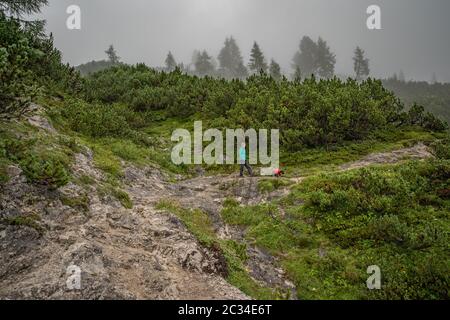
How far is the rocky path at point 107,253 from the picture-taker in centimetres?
910

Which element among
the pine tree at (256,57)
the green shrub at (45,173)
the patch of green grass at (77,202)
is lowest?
the patch of green grass at (77,202)

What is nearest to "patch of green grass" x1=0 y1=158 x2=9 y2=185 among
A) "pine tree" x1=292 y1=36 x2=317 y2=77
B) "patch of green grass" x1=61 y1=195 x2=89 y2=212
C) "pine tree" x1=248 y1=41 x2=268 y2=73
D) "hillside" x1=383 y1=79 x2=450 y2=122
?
"patch of green grass" x1=61 y1=195 x2=89 y2=212

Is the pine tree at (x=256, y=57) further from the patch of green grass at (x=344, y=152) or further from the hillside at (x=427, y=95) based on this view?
the patch of green grass at (x=344, y=152)

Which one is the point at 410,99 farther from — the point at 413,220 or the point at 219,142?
the point at 413,220

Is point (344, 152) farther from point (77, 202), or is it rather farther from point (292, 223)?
point (77, 202)

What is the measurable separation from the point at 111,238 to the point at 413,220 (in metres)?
10.7

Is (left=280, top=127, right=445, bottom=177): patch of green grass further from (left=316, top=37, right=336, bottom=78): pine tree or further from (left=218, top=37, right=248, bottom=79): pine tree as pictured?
(left=218, top=37, right=248, bottom=79): pine tree

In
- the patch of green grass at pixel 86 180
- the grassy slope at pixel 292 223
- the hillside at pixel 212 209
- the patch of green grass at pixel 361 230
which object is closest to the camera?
the hillside at pixel 212 209

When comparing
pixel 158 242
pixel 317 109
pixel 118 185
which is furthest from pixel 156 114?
pixel 158 242

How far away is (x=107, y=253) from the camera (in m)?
10.4

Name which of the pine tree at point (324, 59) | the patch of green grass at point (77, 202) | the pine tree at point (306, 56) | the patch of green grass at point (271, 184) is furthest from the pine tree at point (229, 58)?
the patch of green grass at point (77, 202)

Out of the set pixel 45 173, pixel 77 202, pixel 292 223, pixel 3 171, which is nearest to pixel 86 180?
pixel 77 202

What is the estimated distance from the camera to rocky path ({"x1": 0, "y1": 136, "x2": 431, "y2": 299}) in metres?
9.10

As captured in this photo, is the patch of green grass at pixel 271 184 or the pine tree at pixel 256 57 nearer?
the patch of green grass at pixel 271 184
